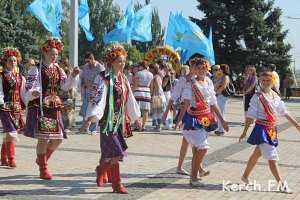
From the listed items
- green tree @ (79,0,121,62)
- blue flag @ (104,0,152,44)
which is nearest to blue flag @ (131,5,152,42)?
blue flag @ (104,0,152,44)

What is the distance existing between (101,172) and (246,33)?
33944 mm

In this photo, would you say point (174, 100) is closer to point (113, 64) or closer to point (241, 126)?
point (113, 64)

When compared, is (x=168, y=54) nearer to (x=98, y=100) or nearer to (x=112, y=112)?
(x=112, y=112)

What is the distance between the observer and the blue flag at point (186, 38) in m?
21.8

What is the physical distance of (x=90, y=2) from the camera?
6906cm

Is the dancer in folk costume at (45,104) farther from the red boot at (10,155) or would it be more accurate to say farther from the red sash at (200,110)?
the red sash at (200,110)

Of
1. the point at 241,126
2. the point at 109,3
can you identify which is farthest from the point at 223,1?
the point at 109,3

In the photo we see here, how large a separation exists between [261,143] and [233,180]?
3.12 feet

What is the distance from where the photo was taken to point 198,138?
7.77m

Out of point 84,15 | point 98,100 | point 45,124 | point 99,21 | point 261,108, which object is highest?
point 99,21

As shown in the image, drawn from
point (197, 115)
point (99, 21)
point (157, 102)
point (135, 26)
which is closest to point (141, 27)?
point (135, 26)

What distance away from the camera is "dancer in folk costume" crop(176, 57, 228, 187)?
7.79 meters

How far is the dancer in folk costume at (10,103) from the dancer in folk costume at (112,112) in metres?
2.00

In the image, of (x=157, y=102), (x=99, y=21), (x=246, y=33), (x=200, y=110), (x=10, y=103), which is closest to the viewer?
(x=200, y=110)
